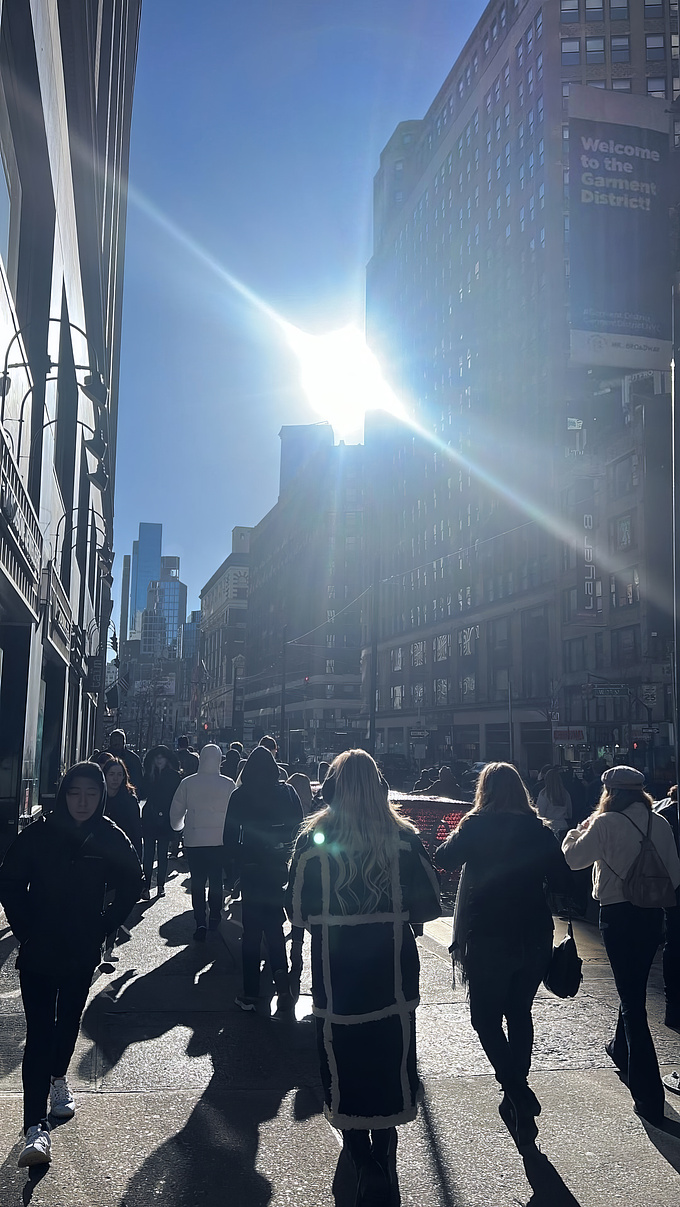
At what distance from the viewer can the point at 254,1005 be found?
7.77 m

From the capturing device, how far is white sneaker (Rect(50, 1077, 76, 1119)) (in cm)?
525

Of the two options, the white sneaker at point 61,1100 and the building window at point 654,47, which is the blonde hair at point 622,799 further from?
the building window at point 654,47

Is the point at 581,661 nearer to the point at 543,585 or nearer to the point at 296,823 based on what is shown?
the point at 543,585

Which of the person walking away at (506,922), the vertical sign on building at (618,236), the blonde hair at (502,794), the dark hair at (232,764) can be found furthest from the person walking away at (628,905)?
the vertical sign on building at (618,236)

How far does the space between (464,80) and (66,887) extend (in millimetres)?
82435

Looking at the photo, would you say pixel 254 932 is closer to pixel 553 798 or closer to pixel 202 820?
pixel 202 820

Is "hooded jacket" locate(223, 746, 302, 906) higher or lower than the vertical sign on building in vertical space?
lower

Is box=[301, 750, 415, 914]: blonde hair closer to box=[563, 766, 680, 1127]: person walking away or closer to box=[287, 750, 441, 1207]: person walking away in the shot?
box=[287, 750, 441, 1207]: person walking away

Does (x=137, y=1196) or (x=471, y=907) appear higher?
(x=471, y=907)

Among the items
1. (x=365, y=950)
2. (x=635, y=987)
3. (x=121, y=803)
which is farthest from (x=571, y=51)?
(x=365, y=950)

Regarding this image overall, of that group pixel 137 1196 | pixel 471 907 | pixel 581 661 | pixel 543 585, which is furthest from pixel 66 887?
pixel 543 585

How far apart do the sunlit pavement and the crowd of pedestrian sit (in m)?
0.23

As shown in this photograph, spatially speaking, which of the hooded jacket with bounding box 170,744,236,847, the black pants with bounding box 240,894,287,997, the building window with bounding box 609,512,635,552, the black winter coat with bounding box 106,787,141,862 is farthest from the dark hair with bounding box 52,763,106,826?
the building window with bounding box 609,512,635,552

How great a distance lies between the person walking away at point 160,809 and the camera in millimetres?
13984
